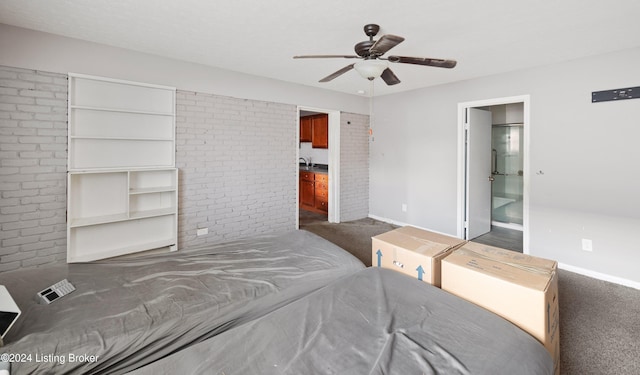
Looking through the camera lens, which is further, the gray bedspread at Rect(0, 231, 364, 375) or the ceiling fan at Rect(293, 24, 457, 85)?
the ceiling fan at Rect(293, 24, 457, 85)

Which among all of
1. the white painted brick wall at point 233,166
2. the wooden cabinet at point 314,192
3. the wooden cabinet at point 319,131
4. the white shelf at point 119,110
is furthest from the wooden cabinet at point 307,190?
the white shelf at point 119,110

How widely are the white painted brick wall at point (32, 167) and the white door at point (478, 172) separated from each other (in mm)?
5034

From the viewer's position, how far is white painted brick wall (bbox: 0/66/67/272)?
8.74 ft

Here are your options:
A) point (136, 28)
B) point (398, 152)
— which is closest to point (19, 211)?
point (136, 28)

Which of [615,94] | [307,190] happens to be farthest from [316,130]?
[615,94]

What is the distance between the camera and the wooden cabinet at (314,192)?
6.12 meters

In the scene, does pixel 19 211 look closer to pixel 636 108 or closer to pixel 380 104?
pixel 380 104

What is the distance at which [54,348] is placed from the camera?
3.84 feet

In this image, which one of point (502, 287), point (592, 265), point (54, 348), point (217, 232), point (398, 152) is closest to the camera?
point (54, 348)

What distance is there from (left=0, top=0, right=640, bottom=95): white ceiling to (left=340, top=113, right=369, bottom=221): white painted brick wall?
80.4 inches

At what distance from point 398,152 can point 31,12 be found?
4.82 m

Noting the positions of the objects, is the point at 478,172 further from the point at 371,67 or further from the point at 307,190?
the point at 307,190

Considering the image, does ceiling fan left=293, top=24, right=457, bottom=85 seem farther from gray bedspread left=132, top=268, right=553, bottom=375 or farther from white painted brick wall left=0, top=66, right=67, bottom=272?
white painted brick wall left=0, top=66, right=67, bottom=272

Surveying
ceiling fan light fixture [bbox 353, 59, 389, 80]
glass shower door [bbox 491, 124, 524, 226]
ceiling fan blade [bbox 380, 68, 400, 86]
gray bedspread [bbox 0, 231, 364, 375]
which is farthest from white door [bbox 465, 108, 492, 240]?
gray bedspread [bbox 0, 231, 364, 375]
